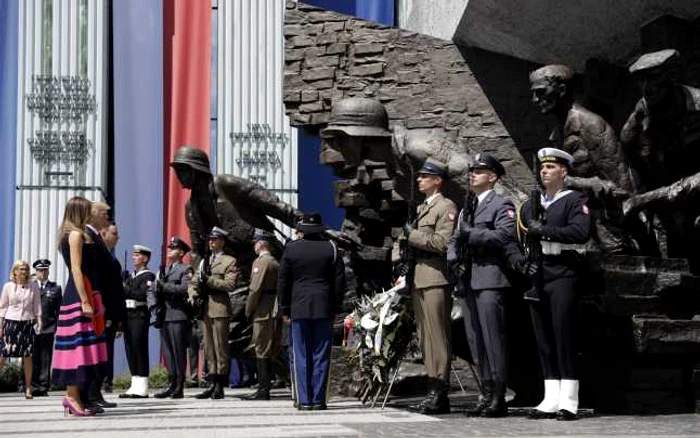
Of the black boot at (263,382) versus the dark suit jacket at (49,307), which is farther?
the dark suit jacket at (49,307)

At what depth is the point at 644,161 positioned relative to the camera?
816cm

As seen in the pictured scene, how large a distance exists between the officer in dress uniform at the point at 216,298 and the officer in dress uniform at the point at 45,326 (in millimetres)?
3468

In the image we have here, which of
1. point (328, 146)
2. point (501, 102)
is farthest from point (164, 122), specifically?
point (501, 102)

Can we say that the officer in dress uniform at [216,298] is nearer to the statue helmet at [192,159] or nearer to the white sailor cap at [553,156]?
the statue helmet at [192,159]

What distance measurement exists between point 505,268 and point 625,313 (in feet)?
2.50

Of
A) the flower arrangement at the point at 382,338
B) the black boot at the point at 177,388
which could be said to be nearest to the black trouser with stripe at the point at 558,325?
the flower arrangement at the point at 382,338

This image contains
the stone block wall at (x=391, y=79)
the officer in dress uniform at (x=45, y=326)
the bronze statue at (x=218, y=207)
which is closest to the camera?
the stone block wall at (x=391, y=79)

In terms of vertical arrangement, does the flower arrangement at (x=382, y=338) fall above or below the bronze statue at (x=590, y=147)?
below

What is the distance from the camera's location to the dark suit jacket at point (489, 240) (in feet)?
23.6

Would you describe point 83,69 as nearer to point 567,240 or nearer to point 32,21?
point 32,21

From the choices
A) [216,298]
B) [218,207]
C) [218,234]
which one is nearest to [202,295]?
[216,298]

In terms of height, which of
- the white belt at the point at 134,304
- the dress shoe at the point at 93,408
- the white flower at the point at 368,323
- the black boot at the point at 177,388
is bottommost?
the black boot at the point at 177,388

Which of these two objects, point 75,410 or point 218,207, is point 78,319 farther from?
point 218,207

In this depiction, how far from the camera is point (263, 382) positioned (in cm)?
1054
